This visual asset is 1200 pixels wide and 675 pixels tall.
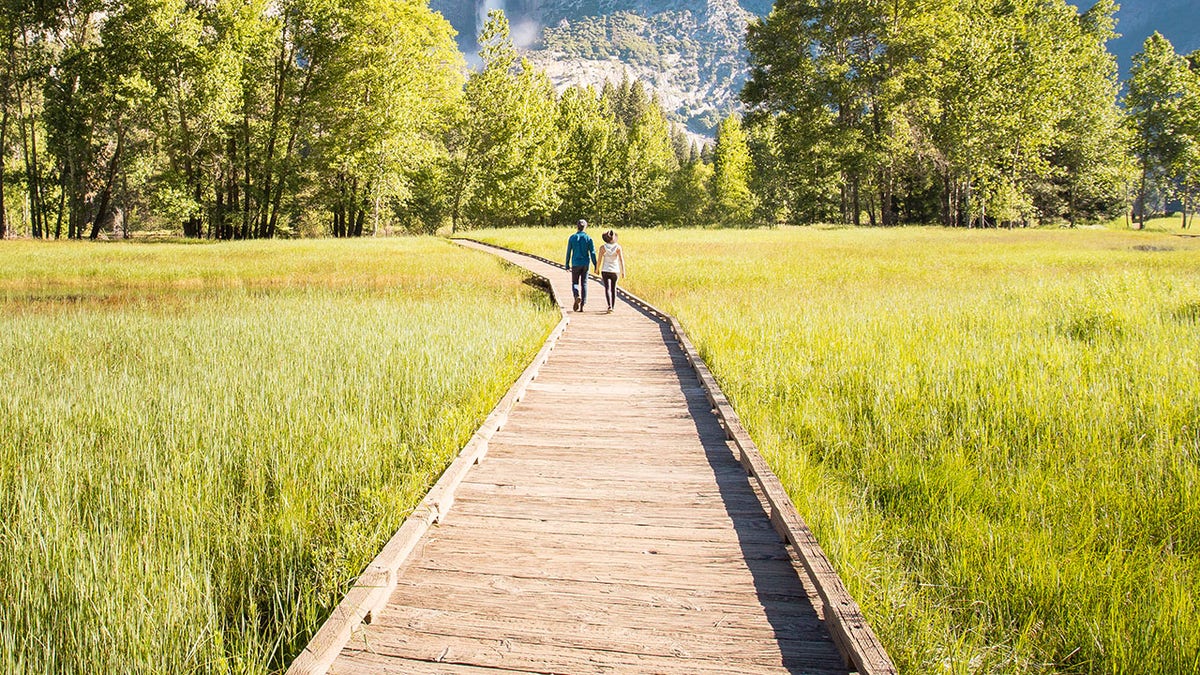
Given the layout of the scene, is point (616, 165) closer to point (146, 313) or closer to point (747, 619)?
point (146, 313)

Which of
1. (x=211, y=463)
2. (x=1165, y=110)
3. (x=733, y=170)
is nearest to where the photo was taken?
(x=211, y=463)

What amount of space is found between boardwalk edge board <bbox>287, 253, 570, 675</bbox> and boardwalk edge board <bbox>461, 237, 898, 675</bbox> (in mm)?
2113

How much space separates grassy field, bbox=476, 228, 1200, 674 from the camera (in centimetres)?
295

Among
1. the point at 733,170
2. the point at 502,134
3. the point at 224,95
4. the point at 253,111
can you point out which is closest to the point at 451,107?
the point at 502,134

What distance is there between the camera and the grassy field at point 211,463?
110 inches

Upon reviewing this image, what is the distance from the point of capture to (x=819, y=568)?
3.24 meters

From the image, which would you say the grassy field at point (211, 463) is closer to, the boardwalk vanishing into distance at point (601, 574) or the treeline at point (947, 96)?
the boardwalk vanishing into distance at point (601, 574)

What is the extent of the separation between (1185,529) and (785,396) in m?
3.49

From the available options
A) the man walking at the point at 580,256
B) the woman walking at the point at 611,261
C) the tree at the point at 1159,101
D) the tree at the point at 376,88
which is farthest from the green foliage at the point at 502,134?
the tree at the point at 1159,101

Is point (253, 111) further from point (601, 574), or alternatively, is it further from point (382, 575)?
point (601, 574)

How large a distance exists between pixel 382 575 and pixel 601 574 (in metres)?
1.13

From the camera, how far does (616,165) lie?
71375mm

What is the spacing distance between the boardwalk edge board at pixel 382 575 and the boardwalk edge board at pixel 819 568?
6.93 ft

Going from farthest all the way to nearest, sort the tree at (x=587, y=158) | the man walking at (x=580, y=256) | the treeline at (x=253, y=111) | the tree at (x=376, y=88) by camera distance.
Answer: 1. the tree at (x=587, y=158)
2. the tree at (x=376, y=88)
3. the treeline at (x=253, y=111)
4. the man walking at (x=580, y=256)
